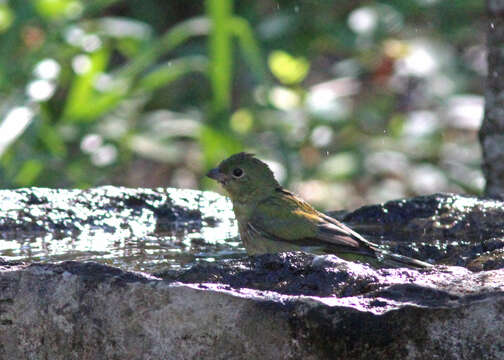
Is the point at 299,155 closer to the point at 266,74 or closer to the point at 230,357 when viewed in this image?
the point at 266,74

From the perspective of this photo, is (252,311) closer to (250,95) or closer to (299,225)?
(299,225)

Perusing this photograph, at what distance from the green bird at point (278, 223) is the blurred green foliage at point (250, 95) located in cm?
214

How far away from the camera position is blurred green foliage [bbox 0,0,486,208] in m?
6.83

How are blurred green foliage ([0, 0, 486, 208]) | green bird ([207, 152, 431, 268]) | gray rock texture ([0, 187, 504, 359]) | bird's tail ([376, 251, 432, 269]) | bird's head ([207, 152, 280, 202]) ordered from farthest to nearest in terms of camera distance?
blurred green foliage ([0, 0, 486, 208]) → bird's head ([207, 152, 280, 202]) → green bird ([207, 152, 431, 268]) → bird's tail ([376, 251, 432, 269]) → gray rock texture ([0, 187, 504, 359])

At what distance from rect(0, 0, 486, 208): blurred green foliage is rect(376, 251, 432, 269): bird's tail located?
320 centimetres

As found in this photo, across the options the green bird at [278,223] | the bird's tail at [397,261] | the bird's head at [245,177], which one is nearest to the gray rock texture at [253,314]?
the bird's tail at [397,261]

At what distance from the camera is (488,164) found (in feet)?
15.9

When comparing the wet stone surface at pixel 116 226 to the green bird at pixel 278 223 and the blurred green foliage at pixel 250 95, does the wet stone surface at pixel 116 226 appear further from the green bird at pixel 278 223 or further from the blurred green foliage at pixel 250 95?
the blurred green foliage at pixel 250 95

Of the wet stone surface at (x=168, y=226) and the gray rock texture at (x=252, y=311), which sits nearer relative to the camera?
the gray rock texture at (x=252, y=311)

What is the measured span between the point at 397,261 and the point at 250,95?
4861mm

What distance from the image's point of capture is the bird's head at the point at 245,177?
4375 mm

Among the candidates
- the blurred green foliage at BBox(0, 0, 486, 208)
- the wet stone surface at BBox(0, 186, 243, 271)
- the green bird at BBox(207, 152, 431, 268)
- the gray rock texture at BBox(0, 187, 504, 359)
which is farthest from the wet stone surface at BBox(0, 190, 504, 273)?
the blurred green foliage at BBox(0, 0, 486, 208)

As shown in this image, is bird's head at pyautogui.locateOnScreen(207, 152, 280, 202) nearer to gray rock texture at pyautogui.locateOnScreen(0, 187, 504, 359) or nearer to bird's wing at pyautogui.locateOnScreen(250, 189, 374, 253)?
bird's wing at pyautogui.locateOnScreen(250, 189, 374, 253)

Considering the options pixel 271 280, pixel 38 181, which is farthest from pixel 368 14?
pixel 271 280
